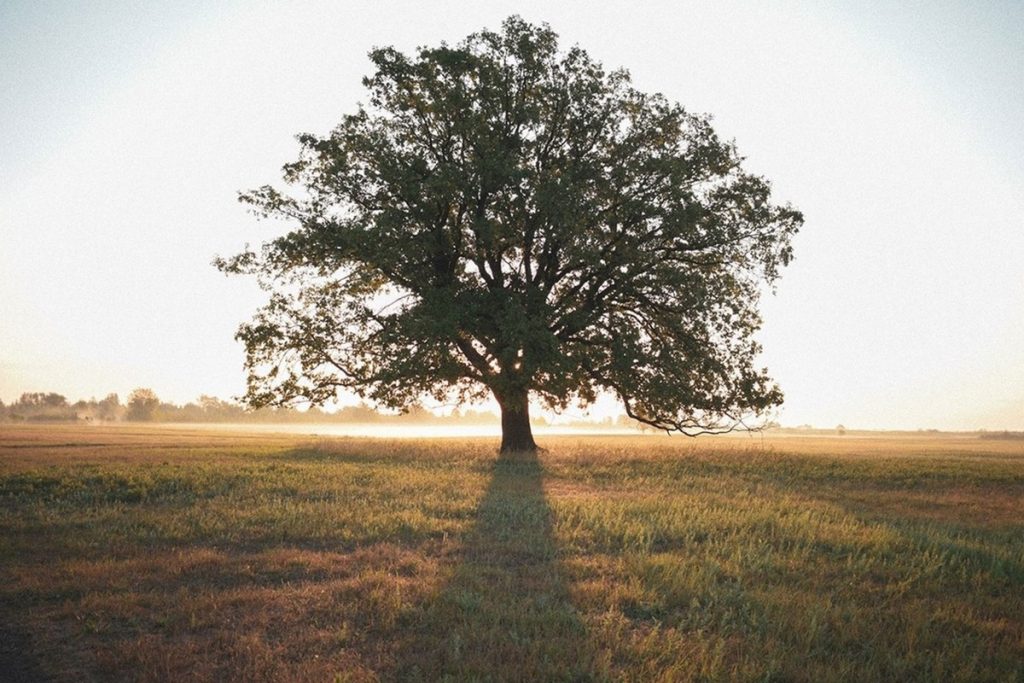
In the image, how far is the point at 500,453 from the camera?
27141 millimetres

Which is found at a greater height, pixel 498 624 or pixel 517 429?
pixel 517 429

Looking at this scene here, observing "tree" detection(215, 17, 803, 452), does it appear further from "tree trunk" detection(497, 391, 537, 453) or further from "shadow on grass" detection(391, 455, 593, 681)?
"shadow on grass" detection(391, 455, 593, 681)

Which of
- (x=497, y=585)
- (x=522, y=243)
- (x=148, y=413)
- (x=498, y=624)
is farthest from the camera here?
(x=148, y=413)

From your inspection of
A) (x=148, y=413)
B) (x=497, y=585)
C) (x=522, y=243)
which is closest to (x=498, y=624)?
(x=497, y=585)

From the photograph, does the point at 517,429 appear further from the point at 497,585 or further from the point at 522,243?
the point at 497,585

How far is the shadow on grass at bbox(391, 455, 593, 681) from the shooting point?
209 inches

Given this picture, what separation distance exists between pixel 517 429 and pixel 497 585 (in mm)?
21562

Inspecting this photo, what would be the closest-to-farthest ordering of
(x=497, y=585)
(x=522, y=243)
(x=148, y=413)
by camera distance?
(x=497, y=585), (x=522, y=243), (x=148, y=413)

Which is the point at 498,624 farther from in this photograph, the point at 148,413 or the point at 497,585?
the point at 148,413

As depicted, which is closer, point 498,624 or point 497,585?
point 498,624

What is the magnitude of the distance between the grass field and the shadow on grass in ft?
0.10

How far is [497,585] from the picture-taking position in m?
7.57

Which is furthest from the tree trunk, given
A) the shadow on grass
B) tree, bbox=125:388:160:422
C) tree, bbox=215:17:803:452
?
tree, bbox=125:388:160:422

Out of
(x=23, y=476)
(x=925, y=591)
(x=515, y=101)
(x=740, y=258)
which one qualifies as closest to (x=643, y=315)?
(x=740, y=258)
